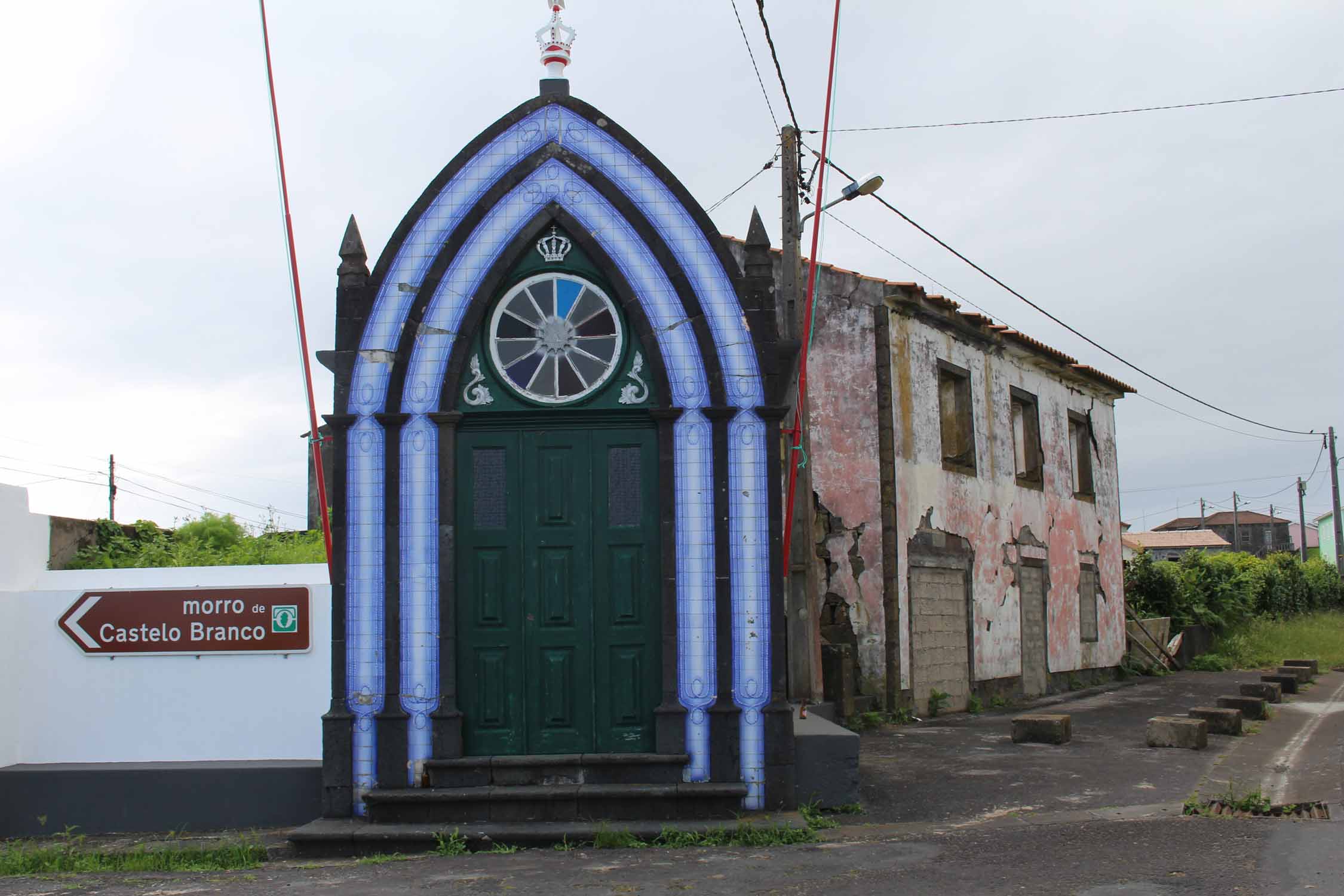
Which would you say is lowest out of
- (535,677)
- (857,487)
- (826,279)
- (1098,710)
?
(1098,710)

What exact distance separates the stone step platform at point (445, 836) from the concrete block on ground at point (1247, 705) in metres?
8.56

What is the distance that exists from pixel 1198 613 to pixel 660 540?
69.1 feet

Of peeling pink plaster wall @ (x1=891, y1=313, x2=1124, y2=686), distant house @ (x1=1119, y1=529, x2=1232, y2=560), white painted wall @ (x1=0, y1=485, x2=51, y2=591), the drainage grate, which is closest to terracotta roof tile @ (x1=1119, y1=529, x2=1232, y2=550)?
distant house @ (x1=1119, y1=529, x2=1232, y2=560)

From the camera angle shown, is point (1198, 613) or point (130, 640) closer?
point (130, 640)

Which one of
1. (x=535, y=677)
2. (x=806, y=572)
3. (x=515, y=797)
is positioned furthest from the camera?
(x=806, y=572)

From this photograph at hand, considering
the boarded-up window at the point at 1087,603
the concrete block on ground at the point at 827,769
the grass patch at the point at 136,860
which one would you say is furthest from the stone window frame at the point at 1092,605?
the grass patch at the point at 136,860

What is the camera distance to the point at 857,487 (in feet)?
49.6

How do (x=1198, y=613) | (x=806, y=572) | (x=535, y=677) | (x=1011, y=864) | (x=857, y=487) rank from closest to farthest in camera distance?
1. (x=1011, y=864)
2. (x=535, y=677)
3. (x=806, y=572)
4. (x=857, y=487)
5. (x=1198, y=613)

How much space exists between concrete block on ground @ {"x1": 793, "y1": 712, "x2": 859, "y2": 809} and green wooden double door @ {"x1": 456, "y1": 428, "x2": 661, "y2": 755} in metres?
1.10

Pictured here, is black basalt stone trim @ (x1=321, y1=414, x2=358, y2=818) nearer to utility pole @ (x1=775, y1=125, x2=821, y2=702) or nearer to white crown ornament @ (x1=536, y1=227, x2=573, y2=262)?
white crown ornament @ (x1=536, y1=227, x2=573, y2=262)

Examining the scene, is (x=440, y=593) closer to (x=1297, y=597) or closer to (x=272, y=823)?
(x=272, y=823)

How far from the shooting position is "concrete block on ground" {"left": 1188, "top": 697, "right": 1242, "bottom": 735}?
12.5 meters

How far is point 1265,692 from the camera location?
1553 centimetres

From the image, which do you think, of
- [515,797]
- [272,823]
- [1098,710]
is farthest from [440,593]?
[1098,710]
